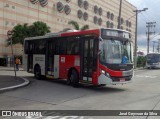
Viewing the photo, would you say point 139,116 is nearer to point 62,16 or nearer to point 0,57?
point 0,57

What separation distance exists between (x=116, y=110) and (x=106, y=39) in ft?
19.3

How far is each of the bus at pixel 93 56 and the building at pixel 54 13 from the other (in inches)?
964

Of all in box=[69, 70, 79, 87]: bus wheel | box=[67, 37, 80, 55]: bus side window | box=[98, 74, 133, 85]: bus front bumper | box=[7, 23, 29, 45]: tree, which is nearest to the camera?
box=[98, 74, 133, 85]: bus front bumper

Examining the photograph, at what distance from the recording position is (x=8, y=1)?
1668 inches

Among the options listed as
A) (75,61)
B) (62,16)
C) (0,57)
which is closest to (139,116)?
(75,61)

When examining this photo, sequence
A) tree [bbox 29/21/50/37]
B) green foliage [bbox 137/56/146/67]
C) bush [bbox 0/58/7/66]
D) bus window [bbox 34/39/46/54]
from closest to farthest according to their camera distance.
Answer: bus window [bbox 34/39/46/54] → bush [bbox 0/58/7/66] → tree [bbox 29/21/50/37] → green foliage [bbox 137/56/146/67]

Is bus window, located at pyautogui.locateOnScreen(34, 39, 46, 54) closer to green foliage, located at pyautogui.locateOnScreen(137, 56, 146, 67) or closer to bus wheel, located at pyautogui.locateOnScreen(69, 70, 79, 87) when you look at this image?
bus wheel, located at pyautogui.locateOnScreen(69, 70, 79, 87)

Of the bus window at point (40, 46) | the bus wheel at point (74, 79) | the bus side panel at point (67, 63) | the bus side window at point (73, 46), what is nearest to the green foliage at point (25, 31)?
the bus window at point (40, 46)

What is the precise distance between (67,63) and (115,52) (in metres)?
3.40

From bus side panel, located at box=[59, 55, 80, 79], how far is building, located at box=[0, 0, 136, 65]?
994 inches

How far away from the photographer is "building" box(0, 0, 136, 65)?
4222 cm

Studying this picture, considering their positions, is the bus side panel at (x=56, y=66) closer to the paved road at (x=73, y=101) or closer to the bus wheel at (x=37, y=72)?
the bus wheel at (x=37, y=72)

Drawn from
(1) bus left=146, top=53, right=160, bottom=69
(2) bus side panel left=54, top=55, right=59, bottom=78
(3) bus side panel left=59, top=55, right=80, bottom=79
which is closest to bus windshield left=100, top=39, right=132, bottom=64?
(3) bus side panel left=59, top=55, right=80, bottom=79

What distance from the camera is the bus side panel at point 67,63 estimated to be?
658 inches
